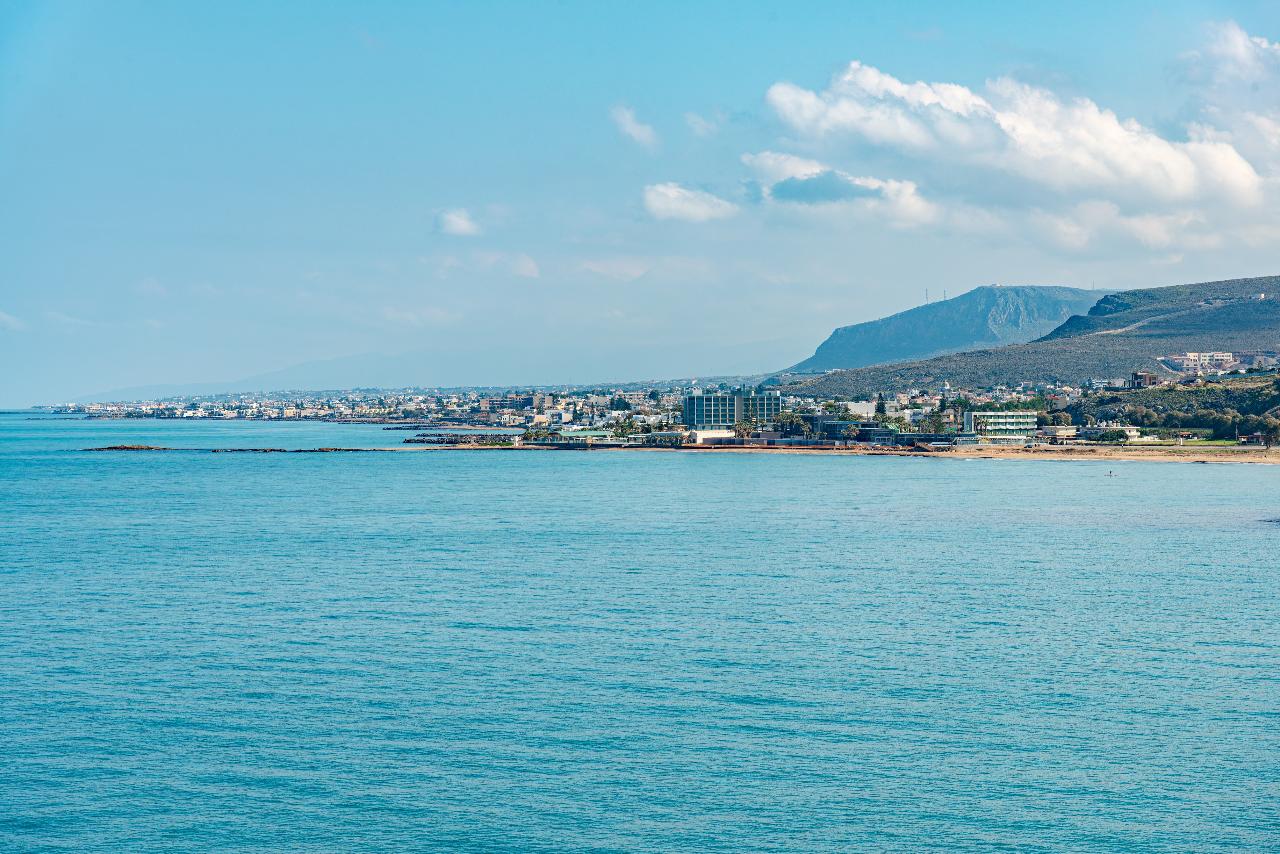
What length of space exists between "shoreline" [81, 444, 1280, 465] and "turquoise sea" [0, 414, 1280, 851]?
50061 millimetres

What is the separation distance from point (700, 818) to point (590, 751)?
2834mm

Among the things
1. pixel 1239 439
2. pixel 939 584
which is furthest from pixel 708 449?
pixel 939 584

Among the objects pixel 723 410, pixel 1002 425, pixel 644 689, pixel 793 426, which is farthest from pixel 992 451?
pixel 644 689

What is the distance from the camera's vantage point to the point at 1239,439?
106000mm

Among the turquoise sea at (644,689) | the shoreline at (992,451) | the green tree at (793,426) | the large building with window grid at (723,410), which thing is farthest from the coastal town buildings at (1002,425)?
the turquoise sea at (644,689)

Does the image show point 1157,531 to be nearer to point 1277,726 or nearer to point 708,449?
point 1277,726

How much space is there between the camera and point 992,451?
4193 inches

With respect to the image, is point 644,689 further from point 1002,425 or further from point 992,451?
point 1002,425

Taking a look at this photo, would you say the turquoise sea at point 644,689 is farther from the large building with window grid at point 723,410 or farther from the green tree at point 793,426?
the large building with window grid at point 723,410

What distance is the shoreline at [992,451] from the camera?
307ft

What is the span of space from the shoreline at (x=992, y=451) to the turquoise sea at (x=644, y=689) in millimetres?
50061

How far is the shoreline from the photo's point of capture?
307ft

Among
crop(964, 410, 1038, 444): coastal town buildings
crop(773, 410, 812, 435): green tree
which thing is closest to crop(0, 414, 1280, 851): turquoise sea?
crop(964, 410, 1038, 444): coastal town buildings

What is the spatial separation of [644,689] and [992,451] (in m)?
88.5
